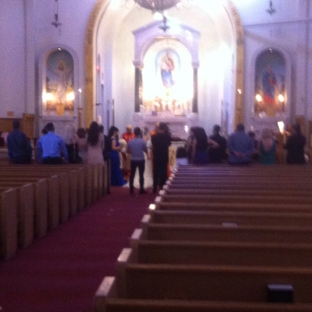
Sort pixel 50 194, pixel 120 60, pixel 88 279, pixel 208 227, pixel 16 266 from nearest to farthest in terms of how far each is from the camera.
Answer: pixel 208 227 < pixel 88 279 < pixel 16 266 < pixel 50 194 < pixel 120 60

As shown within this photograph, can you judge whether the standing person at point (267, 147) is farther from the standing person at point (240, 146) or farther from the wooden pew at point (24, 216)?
the wooden pew at point (24, 216)

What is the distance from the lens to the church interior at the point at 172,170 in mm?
2361

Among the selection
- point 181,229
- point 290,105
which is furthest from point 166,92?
point 181,229

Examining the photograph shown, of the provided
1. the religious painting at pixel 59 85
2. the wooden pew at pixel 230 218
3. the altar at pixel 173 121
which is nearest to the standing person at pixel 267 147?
the wooden pew at pixel 230 218

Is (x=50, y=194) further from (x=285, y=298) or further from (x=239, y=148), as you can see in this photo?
(x=285, y=298)

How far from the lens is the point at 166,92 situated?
21156mm

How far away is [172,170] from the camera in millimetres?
8008

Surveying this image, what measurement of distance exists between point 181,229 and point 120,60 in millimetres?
17901

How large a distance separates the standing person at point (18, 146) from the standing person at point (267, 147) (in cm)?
410

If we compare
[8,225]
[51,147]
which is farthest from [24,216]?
[51,147]

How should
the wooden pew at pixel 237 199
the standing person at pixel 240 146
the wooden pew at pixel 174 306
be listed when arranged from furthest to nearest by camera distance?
the standing person at pixel 240 146 → the wooden pew at pixel 237 199 → the wooden pew at pixel 174 306

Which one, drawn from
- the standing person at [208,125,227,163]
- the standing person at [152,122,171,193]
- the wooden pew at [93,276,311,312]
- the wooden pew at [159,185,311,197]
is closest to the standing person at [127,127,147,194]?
the standing person at [152,122,171,193]

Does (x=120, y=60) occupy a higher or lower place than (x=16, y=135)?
higher

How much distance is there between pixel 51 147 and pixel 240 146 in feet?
10.2
